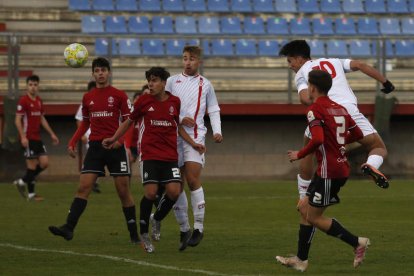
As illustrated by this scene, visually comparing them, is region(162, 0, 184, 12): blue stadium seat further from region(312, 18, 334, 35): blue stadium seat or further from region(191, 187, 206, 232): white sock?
region(191, 187, 206, 232): white sock

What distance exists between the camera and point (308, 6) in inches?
1200

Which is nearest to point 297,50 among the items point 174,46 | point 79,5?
point 174,46

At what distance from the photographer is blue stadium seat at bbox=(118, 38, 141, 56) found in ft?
84.9

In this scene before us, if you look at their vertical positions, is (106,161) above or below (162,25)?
below

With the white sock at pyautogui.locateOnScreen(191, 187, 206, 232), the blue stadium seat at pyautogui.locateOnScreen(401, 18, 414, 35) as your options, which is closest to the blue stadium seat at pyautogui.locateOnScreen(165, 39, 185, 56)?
the blue stadium seat at pyautogui.locateOnScreen(401, 18, 414, 35)

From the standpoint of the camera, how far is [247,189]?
2311 centimetres

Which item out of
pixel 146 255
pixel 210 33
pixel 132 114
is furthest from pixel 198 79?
pixel 210 33

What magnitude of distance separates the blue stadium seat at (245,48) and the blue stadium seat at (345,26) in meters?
3.61

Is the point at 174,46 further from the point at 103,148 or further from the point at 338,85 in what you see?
the point at 338,85

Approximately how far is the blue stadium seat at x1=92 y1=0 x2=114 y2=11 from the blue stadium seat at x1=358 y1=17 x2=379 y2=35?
645cm

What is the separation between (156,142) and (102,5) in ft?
56.8

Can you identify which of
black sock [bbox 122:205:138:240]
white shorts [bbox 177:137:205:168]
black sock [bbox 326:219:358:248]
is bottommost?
black sock [bbox 122:205:138:240]

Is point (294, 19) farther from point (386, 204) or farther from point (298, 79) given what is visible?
point (298, 79)

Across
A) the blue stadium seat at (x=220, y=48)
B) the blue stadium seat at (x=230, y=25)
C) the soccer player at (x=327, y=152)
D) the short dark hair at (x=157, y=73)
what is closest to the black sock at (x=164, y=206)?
the short dark hair at (x=157, y=73)
